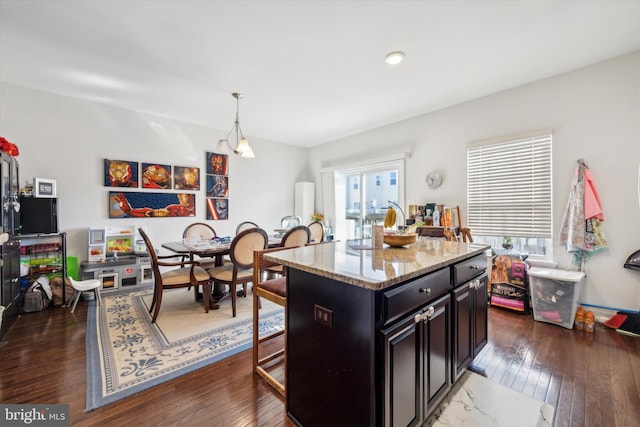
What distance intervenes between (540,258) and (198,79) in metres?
4.54

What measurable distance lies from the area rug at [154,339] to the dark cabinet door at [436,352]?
150 cm

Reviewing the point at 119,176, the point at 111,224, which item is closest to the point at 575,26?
the point at 119,176

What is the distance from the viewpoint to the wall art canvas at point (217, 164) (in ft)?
15.7

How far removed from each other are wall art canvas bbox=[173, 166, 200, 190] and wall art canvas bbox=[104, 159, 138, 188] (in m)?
0.55

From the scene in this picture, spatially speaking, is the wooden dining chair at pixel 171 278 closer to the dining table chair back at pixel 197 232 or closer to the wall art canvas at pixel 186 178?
the dining table chair back at pixel 197 232

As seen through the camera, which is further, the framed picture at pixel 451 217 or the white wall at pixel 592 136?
the framed picture at pixel 451 217

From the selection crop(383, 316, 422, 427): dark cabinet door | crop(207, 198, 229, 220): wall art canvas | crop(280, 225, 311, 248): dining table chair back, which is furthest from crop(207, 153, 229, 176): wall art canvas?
crop(383, 316, 422, 427): dark cabinet door

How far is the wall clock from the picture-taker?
12.8 ft

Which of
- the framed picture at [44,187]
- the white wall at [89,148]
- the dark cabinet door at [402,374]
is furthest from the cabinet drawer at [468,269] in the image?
the framed picture at [44,187]

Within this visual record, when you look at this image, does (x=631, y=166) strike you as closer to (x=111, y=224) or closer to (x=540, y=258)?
(x=540, y=258)

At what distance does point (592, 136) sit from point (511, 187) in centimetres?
85

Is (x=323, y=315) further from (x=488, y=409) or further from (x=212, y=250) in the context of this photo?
(x=212, y=250)

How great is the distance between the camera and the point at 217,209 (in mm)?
4863

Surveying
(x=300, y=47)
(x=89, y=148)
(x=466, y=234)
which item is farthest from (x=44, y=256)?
(x=466, y=234)
